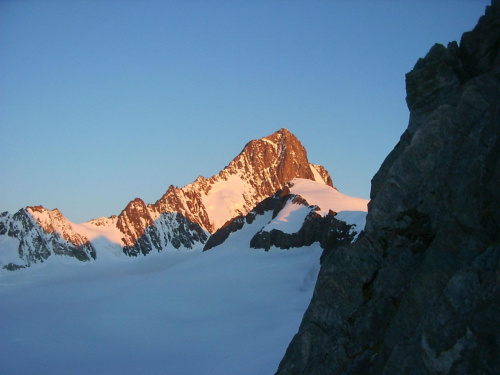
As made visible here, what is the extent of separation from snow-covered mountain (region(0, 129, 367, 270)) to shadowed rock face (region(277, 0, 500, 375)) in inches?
4407

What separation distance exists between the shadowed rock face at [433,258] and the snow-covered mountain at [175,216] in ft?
367

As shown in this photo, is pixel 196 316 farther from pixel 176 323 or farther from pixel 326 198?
pixel 326 198

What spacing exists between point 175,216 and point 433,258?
5161 inches

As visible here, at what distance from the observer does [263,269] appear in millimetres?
54906

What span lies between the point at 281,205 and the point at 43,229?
80.1 meters

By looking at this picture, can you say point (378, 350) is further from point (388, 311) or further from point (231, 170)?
point (231, 170)

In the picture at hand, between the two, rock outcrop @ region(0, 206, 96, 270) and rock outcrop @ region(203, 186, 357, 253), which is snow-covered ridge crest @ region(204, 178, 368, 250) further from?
rock outcrop @ region(0, 206, 96, 270)

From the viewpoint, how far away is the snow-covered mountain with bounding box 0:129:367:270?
425 ft

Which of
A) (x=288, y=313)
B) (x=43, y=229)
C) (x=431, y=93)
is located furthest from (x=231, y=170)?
(x=431, y=93)

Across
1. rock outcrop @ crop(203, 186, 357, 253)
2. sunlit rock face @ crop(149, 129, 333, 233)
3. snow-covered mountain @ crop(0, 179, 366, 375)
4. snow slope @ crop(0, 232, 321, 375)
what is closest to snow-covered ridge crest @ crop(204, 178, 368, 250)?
rock outcrop @ crop(203, 186, 357, 253)

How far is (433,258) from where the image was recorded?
12766mm

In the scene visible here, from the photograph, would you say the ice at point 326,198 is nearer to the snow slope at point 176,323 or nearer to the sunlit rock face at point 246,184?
the snow slope at point 176,323

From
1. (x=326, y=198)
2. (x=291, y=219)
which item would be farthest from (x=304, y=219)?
(x=326, y=198)

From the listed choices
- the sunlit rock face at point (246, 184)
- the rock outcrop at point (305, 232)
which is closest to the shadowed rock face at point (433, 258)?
the rock outcrop at point (305, 232)
